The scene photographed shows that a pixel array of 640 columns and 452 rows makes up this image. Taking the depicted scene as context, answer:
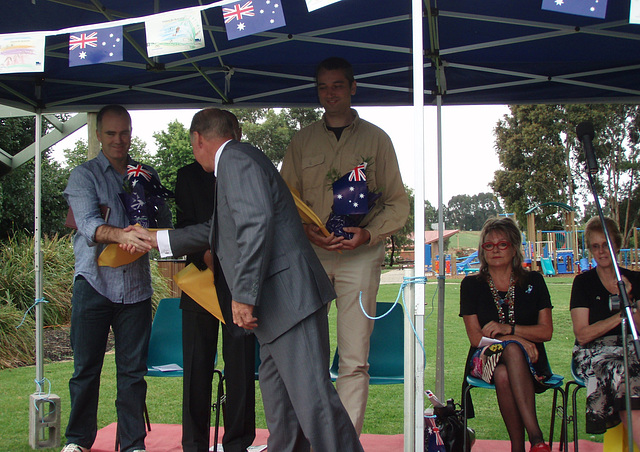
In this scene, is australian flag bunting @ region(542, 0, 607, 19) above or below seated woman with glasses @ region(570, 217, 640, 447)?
above

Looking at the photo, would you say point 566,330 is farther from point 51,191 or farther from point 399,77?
Result: point 51,191

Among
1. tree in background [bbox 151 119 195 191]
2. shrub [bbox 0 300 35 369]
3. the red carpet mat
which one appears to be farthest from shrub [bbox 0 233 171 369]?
tree in background [bbox 151 119 195 191]

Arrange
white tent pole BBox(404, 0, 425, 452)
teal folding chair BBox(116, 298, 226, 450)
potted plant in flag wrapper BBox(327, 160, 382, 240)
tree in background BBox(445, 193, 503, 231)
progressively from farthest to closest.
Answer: tree in background BBox(445, 193, 503, 231) < teal folding chair BBox(116, 298, 226, 450) < potted plant in flag wrapper BBox(327, 160, 382, 240) < white tent pole BBox(404, 0, 425, 452)

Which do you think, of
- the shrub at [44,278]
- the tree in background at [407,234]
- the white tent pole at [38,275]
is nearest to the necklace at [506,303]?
the tree in background at [407,234]

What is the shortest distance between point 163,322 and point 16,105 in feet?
6.80

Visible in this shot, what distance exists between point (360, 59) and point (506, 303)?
7.10ft

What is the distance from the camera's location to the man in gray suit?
2732 millimetres

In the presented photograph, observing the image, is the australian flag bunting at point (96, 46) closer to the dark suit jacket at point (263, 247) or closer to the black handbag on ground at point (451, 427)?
the dark suit jacket at point (263, 247)

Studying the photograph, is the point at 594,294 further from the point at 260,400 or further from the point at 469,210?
the point at 469,210

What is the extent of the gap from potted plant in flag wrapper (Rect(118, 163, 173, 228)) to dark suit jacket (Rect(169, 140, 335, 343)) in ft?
3.43

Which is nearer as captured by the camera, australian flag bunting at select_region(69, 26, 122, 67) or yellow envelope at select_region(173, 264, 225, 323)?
australian flag bunting at select_region(69, 26, 122, 67)

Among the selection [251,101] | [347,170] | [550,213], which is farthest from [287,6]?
[550,213]

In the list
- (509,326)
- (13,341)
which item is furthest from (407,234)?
(509,326)

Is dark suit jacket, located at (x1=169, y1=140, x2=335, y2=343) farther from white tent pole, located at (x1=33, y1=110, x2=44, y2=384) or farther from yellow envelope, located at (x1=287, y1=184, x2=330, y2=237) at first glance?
white tent pole, located at (x1=33, y1=110, x2=44, y2=384)
